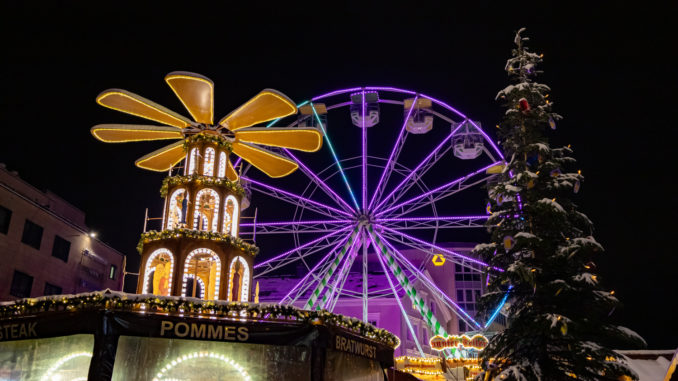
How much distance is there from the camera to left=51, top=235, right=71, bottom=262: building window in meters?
29.5

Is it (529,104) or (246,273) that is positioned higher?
(529,104)

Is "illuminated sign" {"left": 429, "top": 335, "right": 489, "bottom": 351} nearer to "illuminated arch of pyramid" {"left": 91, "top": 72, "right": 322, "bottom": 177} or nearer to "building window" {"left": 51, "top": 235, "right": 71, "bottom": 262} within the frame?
"illuminated arch of pyramid" {"left": 91, "top": 72, "right": 322, "bottom": 177}

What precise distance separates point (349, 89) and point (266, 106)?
40.6 ft

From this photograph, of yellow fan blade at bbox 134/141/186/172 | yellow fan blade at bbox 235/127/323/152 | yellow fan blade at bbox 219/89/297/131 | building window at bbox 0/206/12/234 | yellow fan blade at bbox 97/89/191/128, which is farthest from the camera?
building window at bbox 0/206/12/234

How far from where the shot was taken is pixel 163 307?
36.0 feet

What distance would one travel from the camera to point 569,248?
14.4 m

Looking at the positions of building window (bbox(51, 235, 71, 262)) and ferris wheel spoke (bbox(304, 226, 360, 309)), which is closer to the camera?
ferris wheel spoke (bbox(304, 226, 360, 309))

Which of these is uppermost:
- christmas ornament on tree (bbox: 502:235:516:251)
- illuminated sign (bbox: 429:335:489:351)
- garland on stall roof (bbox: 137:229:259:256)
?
christmas ornament on tree (bbox: 502:235:516:251)

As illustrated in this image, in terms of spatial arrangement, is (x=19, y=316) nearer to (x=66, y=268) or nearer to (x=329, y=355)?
(x=329, y=355)

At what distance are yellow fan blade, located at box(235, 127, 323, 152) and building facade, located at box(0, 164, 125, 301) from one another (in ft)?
47.8

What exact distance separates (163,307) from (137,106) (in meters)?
6.40

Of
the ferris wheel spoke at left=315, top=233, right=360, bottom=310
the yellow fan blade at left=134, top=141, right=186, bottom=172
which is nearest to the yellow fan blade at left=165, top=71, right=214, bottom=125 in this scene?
the yellow fan blade at left=134, top=141, right=186, bottom=172

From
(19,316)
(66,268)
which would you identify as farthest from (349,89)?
(19,316)

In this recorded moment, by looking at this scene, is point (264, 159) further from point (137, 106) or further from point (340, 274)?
point (340, 274)
